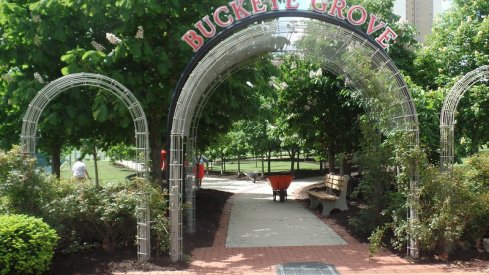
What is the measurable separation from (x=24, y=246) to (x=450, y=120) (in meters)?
6.81

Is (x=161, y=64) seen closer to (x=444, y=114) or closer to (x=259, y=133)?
(x=444, y=114)

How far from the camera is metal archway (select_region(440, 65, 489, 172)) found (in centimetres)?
794

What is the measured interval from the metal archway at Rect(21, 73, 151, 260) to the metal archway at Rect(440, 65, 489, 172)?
193 inches

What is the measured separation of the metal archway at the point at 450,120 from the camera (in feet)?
26.1

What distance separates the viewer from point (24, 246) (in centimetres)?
632

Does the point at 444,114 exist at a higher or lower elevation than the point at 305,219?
higher

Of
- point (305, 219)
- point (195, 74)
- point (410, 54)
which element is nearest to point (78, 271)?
point (195, 74)

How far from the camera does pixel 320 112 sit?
15070 millimetres

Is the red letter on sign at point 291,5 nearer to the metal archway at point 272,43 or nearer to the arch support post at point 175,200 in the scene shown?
the metal archway at point 272,43

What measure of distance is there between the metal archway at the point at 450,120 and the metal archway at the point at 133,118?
4911mm

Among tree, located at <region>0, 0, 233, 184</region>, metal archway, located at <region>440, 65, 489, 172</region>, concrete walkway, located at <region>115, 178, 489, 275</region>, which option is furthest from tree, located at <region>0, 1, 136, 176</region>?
metal archway, located at <region>440, 65, 489, 172</region>

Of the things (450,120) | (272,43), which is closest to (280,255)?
(450,120)

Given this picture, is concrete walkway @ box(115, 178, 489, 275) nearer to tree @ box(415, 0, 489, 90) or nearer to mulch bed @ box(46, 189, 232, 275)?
mulch bed @ box(46, 189, 232, 275)

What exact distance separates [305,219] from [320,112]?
4197 millimetres
